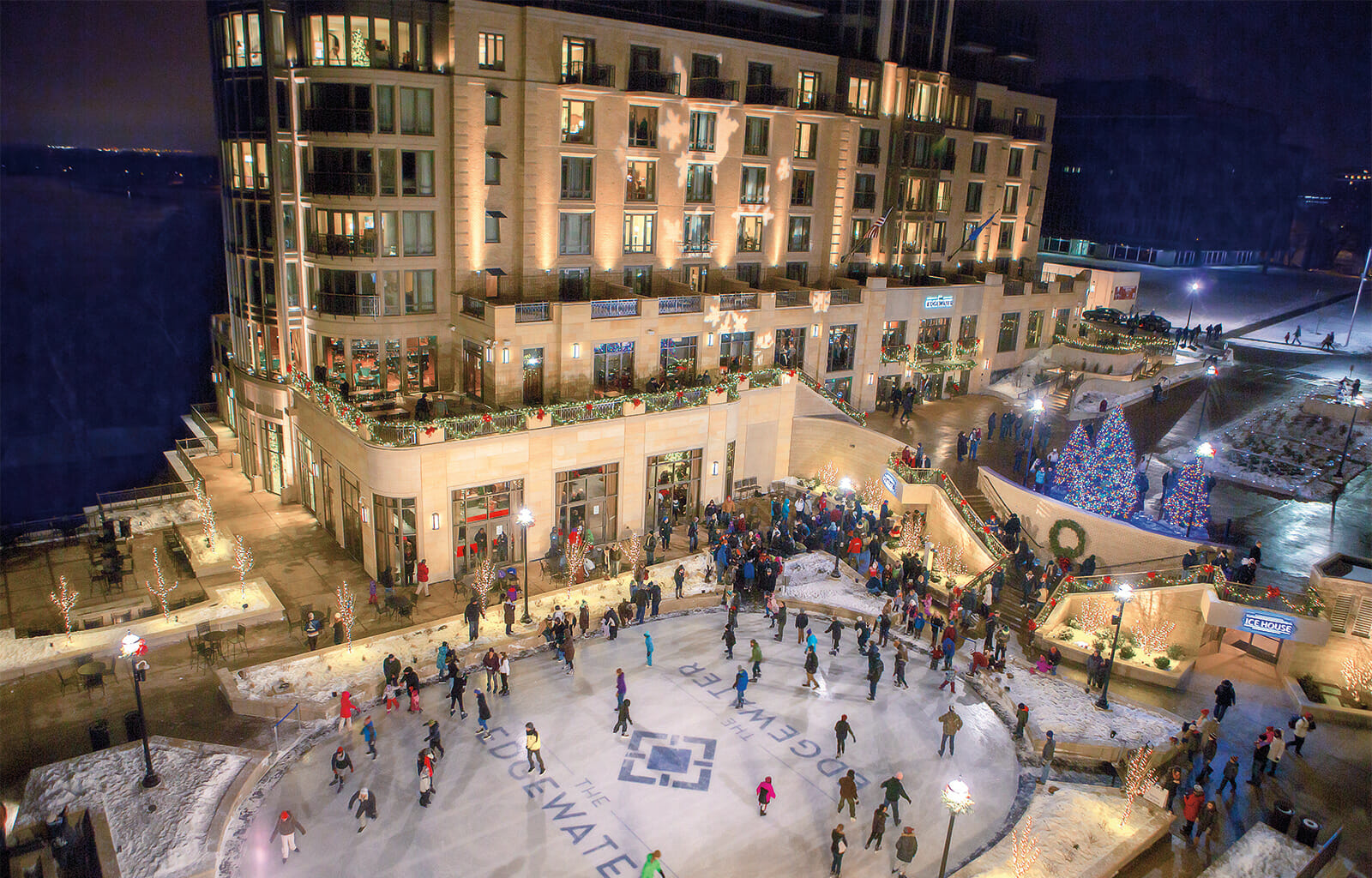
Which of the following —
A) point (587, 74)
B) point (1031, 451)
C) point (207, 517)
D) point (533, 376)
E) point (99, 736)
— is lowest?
point (99, 736)

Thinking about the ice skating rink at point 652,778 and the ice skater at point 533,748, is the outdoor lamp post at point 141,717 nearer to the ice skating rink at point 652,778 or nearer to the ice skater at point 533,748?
the ice skating rink at point 652,778

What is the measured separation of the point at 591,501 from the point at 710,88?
18212 millimetres

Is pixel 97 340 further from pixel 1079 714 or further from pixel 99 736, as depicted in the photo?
pixel 1079 714

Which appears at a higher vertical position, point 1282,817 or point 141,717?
point 141,717

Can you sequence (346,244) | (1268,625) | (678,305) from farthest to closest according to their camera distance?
1. (678,305)
2. (346,244)
3. (1268,625)

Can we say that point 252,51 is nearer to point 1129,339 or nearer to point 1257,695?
point 1257,695

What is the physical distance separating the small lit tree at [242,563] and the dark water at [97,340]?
4506 cm

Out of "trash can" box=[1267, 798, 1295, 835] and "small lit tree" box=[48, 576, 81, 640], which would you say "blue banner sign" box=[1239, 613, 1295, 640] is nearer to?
"trash can" box=[1267, 798, 1295, 835]

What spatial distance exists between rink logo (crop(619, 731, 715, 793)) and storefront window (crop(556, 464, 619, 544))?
11.5m

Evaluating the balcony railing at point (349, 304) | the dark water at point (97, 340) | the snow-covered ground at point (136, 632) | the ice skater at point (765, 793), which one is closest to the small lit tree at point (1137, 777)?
the ice skater at point (765, 793)

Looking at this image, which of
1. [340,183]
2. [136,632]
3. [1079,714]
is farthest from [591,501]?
[1079,714]

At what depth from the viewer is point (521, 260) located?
34.8 m

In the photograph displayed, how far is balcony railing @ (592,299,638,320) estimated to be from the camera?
34344 mm

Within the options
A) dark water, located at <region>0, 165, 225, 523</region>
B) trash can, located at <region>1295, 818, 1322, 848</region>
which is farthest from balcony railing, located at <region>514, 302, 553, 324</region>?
dark water, located at <region>0, 165, 225, 523</region>
